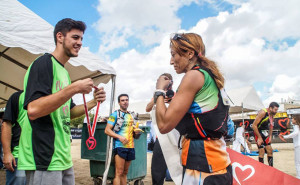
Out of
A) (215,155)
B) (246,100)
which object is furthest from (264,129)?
(246,100)

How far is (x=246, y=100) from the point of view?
14.3 meters

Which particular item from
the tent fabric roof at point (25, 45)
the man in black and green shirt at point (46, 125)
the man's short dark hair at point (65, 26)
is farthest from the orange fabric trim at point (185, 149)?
the tent fabric roof at point (25, 45)

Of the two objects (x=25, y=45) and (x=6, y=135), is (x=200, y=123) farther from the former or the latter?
(x=25, y=45)

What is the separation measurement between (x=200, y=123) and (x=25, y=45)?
3.24 meters

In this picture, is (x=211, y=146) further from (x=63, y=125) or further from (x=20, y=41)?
(x=20, y=41)

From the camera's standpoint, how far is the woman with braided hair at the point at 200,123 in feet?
5.08

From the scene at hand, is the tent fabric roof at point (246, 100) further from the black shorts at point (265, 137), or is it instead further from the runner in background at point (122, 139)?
the runner in background at point (122, 139)

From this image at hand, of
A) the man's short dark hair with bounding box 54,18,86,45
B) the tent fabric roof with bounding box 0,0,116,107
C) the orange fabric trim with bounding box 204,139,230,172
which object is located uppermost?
the tent fabric roof with bounding box 0,0,116,107

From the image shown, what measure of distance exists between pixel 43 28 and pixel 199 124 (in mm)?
3653

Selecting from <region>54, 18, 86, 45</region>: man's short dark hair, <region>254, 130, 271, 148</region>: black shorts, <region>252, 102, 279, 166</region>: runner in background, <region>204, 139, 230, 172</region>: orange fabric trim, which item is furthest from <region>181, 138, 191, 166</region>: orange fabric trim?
<region>254, 130, 271, 148</region>: black shorts

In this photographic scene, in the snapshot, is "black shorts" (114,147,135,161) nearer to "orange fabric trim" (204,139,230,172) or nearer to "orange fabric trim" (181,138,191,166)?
"orange fabric trim" (181,138,191,166)

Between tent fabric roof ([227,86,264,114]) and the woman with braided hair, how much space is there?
42.4 ft

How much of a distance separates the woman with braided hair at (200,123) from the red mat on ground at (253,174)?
161 cm

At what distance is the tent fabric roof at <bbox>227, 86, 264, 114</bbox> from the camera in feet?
46.0
